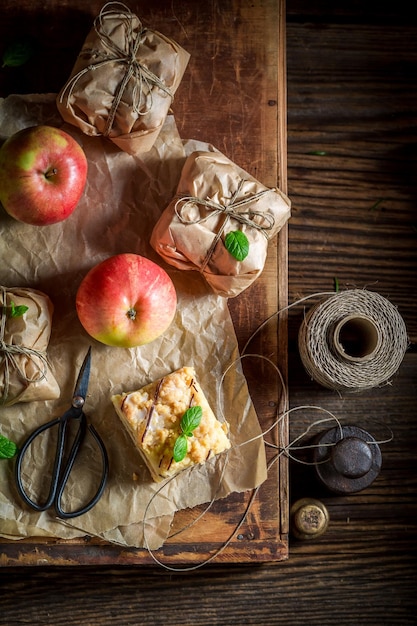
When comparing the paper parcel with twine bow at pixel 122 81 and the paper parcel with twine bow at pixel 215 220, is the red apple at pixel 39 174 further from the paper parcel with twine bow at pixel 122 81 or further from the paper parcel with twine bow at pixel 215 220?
the paper parcel with twine bow at pixel 215 220

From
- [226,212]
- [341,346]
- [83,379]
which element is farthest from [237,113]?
[83,379]

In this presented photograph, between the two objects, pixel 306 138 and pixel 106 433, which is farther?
pixel 306 138

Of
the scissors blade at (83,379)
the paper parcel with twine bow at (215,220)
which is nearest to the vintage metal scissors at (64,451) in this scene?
the scissors blade at (83,379)

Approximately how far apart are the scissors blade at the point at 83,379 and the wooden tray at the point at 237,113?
0.35m

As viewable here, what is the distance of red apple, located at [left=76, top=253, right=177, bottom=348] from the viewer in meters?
1.49

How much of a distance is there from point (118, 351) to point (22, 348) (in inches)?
8.6

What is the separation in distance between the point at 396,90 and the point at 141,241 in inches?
31.5

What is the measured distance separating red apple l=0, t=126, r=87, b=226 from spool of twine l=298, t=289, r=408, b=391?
606 mm

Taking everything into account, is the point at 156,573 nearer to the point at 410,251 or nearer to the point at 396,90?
the point at 410,251

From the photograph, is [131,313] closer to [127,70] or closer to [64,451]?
[64,451]

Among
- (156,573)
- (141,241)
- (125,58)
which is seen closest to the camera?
(125,58)

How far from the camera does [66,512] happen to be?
156 centimetres

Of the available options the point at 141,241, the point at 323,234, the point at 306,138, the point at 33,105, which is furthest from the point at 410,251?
the point at 33,105

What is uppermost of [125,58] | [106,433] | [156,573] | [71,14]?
[71,14]
